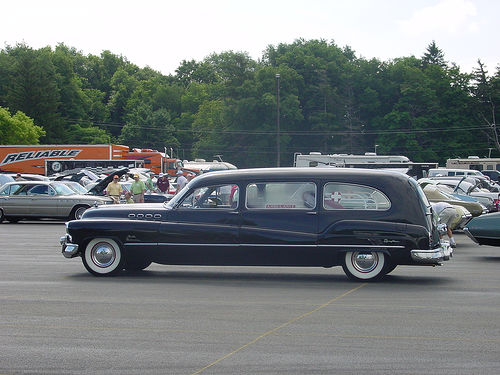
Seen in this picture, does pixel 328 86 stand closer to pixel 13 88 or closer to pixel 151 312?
pixel 13 88

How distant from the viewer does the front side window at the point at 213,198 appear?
1302cm

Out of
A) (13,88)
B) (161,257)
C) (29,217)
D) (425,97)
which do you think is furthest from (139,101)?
(161,257)

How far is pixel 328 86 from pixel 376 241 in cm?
10734

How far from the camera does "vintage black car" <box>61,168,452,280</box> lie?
41.1 feet

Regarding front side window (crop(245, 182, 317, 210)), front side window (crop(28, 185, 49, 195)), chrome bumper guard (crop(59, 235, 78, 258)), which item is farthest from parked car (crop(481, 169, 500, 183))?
chrome bumper guard (crop(59, 235, 78, 258))

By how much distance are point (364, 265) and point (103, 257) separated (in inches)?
164

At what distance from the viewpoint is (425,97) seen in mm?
112625

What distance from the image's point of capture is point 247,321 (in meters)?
9.20

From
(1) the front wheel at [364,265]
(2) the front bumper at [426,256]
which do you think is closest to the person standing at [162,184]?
(1) the front wheel at [364,265]

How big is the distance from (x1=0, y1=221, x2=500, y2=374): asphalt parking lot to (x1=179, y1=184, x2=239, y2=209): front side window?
117cm

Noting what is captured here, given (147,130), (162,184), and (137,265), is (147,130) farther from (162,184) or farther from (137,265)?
(137,265)

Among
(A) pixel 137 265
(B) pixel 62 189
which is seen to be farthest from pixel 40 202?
(A) pixel 137 265

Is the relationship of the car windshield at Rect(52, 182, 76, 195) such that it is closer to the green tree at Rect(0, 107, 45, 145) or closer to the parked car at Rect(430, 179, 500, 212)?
the parked car at Rect(430, 179, 500, 212)

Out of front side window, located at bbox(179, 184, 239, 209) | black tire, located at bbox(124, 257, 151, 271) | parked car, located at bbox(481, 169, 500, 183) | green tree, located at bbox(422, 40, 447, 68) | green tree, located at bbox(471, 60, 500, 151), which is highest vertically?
green tree, located at bbox(422, 40, 447, 68)
